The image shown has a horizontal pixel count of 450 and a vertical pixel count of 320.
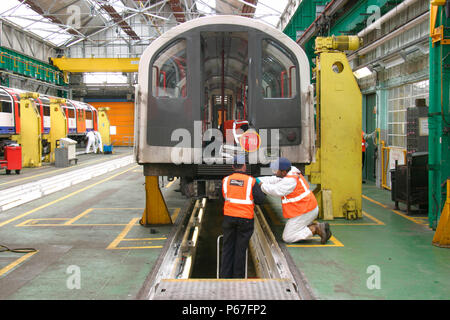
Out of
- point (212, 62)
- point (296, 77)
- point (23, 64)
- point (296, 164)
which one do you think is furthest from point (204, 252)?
point (23, 64)

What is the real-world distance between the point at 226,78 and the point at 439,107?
18.3ft

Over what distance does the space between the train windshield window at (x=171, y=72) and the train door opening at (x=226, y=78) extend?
366 mm

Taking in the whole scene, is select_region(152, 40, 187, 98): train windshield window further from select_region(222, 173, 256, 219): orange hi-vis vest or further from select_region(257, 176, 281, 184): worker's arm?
select_region(222, 173, 256, 219): orange hi-vis vest

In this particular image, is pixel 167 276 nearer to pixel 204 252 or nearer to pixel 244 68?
pixel 204 252

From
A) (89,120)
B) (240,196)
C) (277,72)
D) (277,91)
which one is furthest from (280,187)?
(89,120)

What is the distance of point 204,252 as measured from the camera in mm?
7477

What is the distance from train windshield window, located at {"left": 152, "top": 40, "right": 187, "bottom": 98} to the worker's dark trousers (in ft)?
7.74

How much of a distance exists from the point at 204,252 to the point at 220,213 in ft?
8.69

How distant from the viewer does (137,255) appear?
19.5ft

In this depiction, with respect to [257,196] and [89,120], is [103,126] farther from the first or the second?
[257,196]

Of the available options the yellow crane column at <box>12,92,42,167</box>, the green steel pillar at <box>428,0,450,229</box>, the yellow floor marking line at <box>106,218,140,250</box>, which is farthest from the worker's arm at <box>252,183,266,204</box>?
the yellow crane column at <box>12,92,42,167</box>

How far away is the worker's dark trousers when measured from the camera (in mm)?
5133

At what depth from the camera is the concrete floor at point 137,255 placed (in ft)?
15.1
